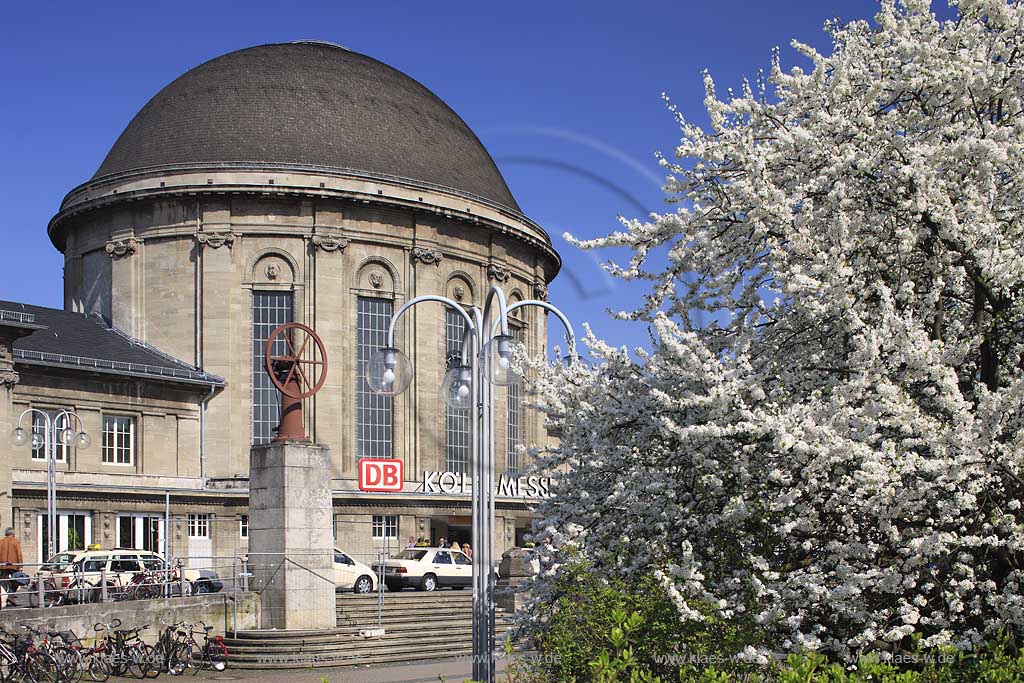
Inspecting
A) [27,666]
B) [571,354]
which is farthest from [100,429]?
[571,354]

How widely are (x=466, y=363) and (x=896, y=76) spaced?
10023 mm

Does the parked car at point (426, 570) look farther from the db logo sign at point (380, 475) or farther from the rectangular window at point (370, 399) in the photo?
the rectangular window at point (370, 399)

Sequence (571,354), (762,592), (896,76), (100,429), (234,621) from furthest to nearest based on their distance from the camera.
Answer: (100,429), (234,621), (571,354), (896,76), (762,592)

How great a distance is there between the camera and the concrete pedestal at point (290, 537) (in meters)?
30.6

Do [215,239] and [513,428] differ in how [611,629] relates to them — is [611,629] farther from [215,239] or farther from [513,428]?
[513,428]

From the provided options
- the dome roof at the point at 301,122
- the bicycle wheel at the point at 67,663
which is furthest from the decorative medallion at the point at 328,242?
the bicycle wheel at the point at 67,663

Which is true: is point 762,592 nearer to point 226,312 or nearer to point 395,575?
point 395,575

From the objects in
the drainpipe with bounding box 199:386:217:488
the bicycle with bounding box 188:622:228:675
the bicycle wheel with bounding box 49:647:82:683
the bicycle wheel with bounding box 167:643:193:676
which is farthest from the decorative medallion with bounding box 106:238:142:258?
the bicycle wheel with bounding box 49:647:82:683

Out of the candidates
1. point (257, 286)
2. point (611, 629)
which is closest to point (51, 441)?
point (257, 286)

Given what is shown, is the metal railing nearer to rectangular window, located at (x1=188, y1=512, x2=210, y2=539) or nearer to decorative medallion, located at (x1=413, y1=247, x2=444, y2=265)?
rectangular window, located at (x1=188, y1=512, x2=210, y2=539)

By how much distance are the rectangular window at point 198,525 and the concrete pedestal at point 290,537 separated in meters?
23.6

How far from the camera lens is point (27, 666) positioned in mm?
24000

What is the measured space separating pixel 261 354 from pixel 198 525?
8.63m

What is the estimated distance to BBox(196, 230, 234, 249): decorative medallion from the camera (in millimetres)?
57969
